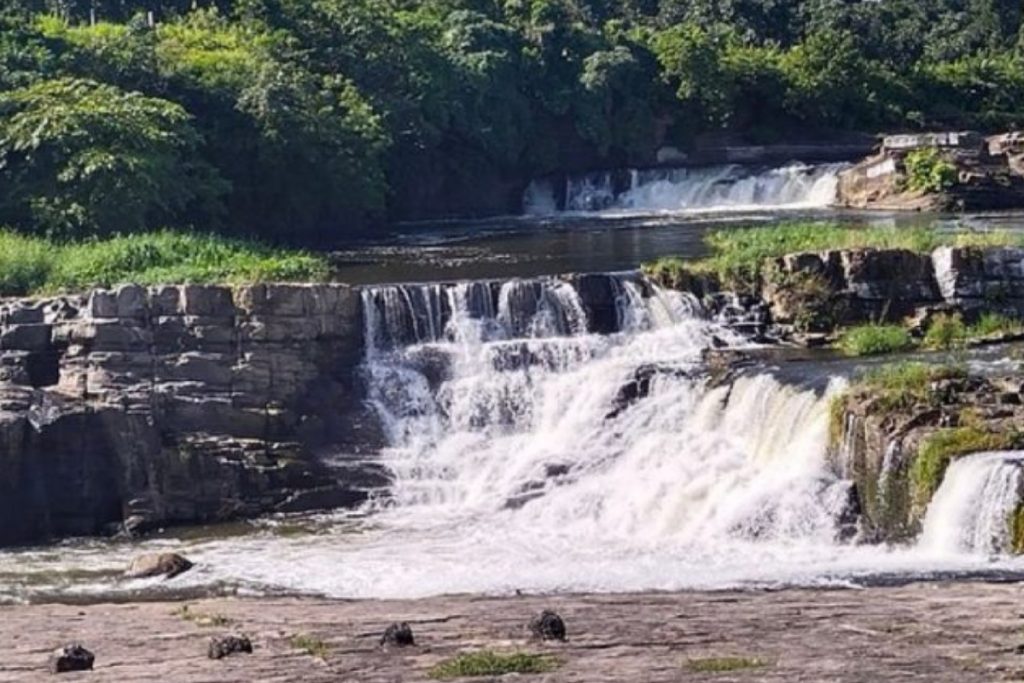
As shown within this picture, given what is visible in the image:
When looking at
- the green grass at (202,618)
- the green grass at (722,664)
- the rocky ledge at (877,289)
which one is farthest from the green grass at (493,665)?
the rocky ledge at (877,289)

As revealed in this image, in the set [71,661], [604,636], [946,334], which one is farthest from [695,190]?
[71,661]

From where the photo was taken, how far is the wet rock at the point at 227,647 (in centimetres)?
1663

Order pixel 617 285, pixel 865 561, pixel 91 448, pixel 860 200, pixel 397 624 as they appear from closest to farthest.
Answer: pixel 397 624, pixel 865 561, pixel 91 448, pixel 617 285, pixel 860 200

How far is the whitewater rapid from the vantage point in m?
23.2

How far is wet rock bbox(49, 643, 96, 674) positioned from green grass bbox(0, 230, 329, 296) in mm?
15814

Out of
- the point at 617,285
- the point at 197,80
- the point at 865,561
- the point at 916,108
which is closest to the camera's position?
the point at 865,561

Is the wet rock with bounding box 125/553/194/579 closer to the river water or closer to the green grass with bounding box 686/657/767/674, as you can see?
the river water

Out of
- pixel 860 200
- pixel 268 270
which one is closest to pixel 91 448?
pixel 268 270

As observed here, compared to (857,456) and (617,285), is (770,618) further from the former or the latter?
(617,285)

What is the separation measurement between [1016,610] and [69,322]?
684 inches

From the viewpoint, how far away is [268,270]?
35531mm

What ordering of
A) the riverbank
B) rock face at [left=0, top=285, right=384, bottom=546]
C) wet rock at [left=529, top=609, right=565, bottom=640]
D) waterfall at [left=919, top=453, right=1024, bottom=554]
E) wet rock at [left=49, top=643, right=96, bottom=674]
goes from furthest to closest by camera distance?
rock face at [left=0, top=285, right=384, bottom=546], waterfall at [left=919, top=453, right=1024, bottom=554], wet rock at [left=529, top=609, right=565, bottom=640], wet rock at [left=49, top=643, right=96, bottom=674], the riverbank

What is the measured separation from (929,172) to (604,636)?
34.5 metres

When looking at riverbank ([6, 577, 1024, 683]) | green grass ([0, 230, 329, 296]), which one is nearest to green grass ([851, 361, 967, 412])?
riverbank ([6, 577, 1024, 683])
